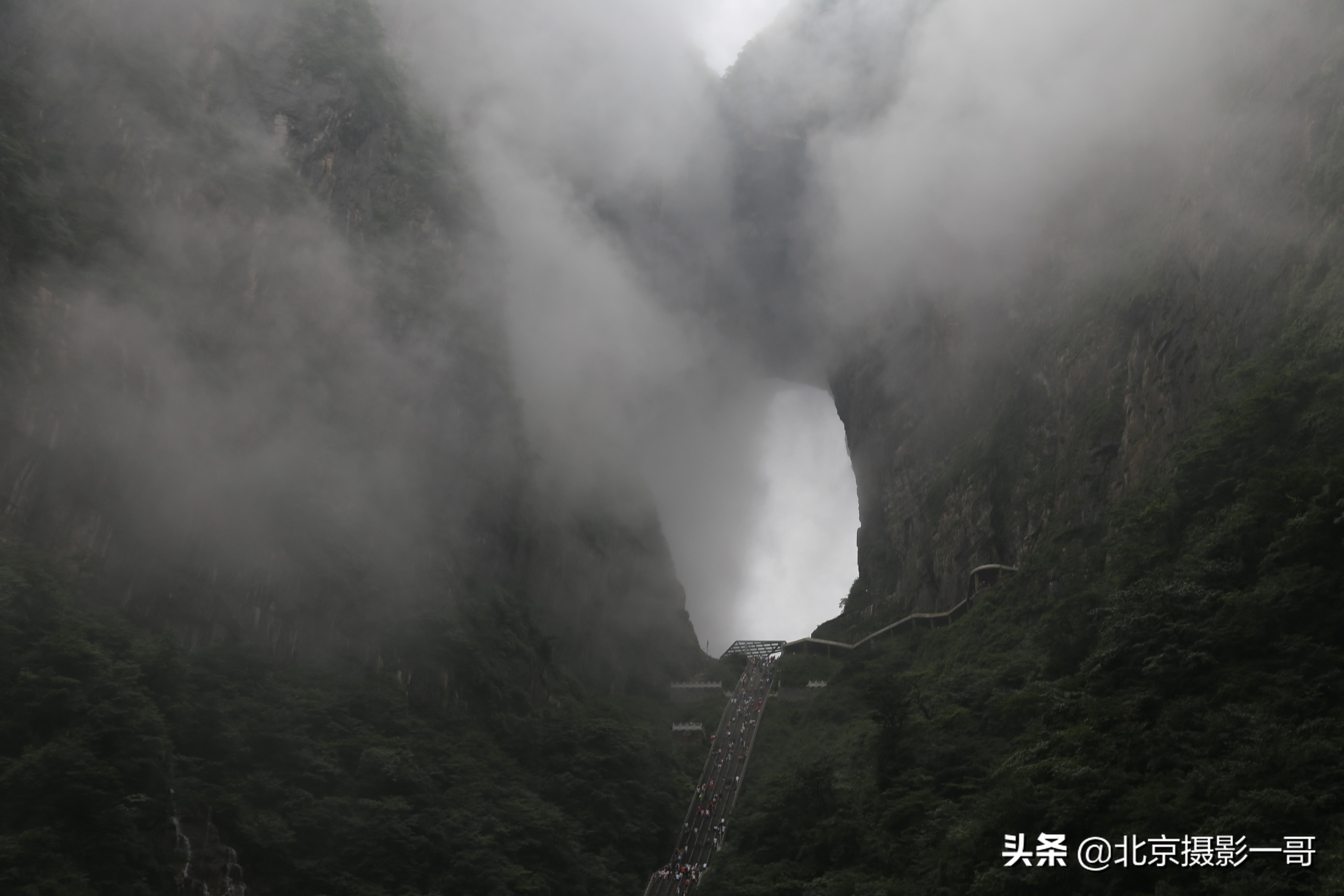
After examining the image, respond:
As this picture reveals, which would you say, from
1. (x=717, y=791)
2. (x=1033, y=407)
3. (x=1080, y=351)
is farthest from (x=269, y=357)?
(x=1080, y=351)

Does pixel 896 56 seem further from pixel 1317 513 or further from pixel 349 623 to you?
Result: pixel 1317 513

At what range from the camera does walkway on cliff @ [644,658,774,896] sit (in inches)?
1455

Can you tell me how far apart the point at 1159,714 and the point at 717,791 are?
85.5ft

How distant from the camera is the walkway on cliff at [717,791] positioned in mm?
36969

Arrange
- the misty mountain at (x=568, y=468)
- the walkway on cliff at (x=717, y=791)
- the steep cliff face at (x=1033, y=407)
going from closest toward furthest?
the misty mountain at (x=568, y=468), the steep cliff face at (x=1033, y=407), the walkway on cliff at (x=717, y=791)

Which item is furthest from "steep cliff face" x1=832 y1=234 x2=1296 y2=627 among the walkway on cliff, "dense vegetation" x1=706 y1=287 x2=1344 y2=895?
the walkway on cliff

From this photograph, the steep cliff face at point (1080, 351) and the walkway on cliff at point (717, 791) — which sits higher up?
the steep cliff face at point (1080, 351)

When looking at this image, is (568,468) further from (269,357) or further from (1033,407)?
(1033,407)

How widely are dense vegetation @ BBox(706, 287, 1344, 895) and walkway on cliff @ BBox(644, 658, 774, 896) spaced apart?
157 inches

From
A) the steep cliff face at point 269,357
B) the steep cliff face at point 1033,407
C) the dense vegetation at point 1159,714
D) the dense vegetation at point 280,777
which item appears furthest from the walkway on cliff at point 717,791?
the steep cliff face at point 1033,407

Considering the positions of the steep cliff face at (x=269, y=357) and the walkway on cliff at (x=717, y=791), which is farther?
the steep cliff face at (x=269, y=357)

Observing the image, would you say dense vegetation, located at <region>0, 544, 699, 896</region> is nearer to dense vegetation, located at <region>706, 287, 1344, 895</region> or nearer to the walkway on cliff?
the walkway on cliff

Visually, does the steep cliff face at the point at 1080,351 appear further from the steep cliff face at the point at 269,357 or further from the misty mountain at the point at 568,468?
the steep cliff face at the point at 269,357

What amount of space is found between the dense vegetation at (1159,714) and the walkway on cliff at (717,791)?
3984 mm
